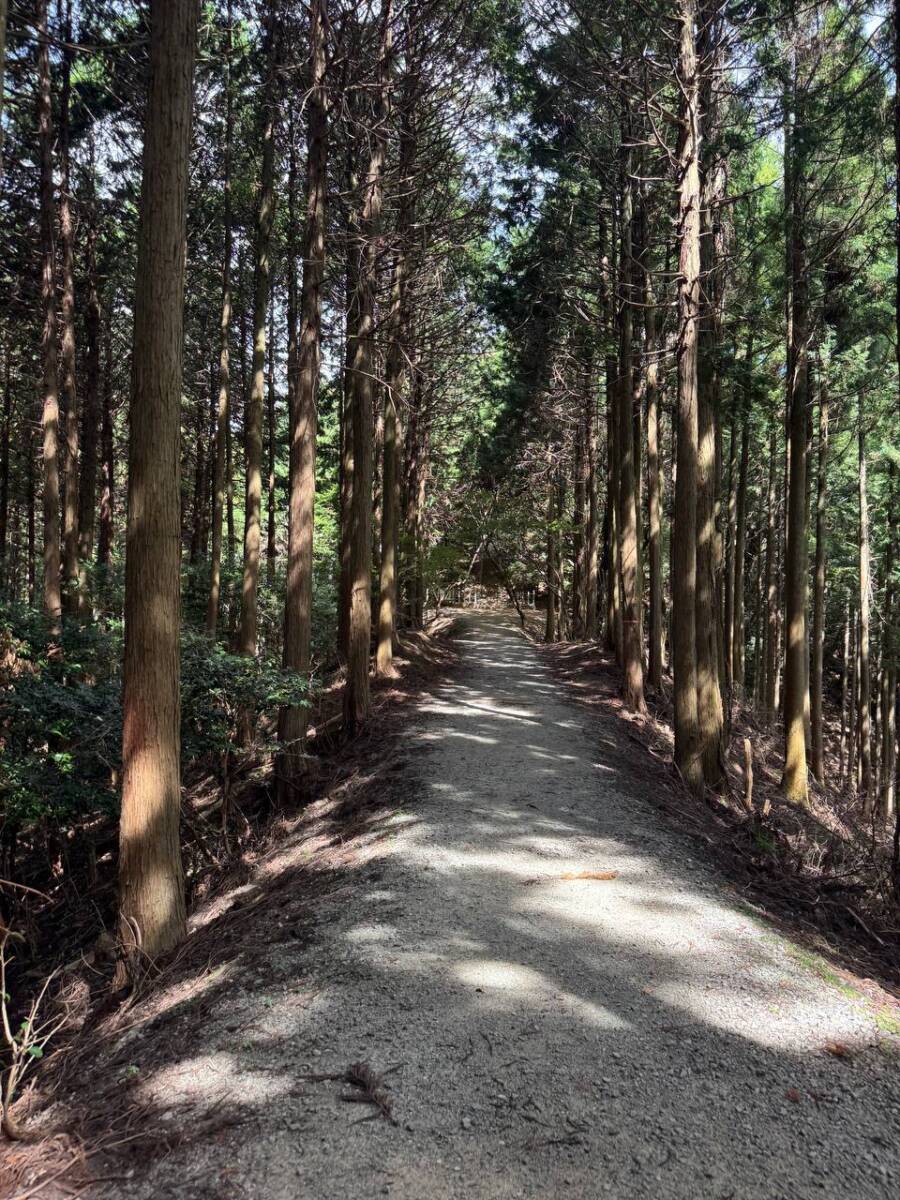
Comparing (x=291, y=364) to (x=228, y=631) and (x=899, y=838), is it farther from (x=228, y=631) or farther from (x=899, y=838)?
(x=899, y=838)

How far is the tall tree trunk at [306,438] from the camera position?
27.0 ft

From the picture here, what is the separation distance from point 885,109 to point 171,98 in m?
7.52

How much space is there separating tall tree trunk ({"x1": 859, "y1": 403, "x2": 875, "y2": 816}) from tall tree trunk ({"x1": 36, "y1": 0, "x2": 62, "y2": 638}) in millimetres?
14190

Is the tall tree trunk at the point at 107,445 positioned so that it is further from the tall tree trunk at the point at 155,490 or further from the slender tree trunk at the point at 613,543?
the tall tree trunk at the point at 155,490

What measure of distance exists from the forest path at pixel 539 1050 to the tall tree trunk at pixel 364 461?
445 centimetres

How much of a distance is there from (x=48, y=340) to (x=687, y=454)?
9783 mm

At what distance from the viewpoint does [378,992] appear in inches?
143

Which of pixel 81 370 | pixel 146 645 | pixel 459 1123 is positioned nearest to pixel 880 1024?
pixel 459 1123

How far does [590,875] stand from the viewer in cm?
533

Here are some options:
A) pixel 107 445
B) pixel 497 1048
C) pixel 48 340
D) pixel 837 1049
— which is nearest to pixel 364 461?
pixel 48 340

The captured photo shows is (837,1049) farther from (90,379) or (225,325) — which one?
(90,379)

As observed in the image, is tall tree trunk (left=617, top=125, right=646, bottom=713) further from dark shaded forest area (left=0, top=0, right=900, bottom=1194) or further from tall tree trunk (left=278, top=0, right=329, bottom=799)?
tall tree trunk (left=278, top=0, right=329, bottom=799)

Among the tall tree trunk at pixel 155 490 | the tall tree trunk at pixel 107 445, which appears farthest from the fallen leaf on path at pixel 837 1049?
the tall tree trunk at pixel 107 445

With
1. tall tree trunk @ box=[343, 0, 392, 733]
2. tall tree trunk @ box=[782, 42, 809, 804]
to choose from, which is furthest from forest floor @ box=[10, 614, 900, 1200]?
tall tree trunk @ box=[782, 42, 809, 804]
